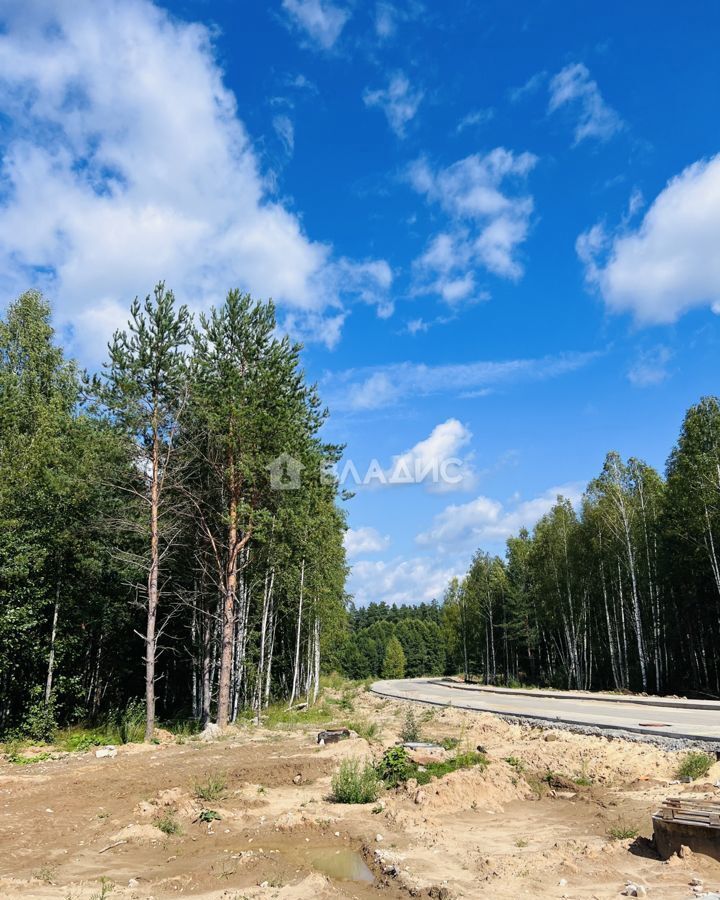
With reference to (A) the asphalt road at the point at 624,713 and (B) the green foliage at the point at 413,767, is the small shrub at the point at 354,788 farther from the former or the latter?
(A) the asphalt road at the point at 624,713

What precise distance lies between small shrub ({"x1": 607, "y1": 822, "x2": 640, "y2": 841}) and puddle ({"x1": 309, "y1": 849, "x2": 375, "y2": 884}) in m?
3.45

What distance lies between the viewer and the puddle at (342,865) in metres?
7.11

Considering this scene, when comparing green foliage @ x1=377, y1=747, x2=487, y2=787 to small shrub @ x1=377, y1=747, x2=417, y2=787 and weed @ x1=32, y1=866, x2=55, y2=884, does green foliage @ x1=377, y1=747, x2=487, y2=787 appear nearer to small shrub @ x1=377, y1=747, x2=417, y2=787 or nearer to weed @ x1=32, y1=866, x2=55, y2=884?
small shrub @ x1=377, y1=747, x2=417, y2=787

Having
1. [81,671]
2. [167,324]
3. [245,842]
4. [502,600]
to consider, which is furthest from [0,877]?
[502,600]

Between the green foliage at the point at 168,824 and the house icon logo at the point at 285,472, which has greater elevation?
the house icon logo at the point at 285,472

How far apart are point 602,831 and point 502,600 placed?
169 feet

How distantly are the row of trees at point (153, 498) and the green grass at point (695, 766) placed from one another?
12263 millimetres

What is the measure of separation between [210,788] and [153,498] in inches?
403

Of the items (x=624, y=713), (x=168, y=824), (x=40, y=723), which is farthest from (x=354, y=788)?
(x=40, y=723)

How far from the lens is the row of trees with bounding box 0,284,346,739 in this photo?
18.4 metres

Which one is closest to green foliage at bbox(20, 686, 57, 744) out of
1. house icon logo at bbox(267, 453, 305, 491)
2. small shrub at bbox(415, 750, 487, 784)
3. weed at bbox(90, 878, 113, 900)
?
house icon logo at bbox(267, 453, 305, 491)

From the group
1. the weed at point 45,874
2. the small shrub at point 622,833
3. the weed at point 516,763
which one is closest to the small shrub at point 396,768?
the weed at point 516,763

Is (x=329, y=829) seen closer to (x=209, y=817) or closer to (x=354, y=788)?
(x=354, y=788)

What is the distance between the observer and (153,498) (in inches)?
732
